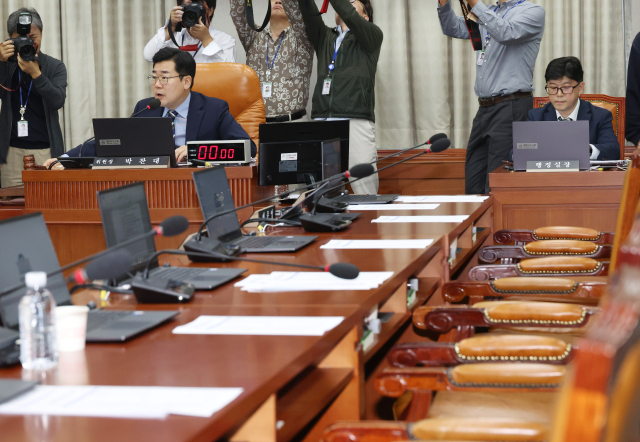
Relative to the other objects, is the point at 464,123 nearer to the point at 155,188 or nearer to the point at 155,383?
the point at 155,188

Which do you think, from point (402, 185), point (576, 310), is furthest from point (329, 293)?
point (402, 185)

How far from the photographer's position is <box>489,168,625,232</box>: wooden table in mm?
2994

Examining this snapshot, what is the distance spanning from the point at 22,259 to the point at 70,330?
0.60 feet

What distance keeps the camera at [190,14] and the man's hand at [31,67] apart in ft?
3.02

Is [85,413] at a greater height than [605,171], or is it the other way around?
[605,171]

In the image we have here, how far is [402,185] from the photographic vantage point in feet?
16.5

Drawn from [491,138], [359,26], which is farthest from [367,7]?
[491,138]

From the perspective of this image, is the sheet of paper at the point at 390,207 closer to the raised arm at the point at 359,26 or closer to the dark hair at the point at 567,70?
the dark hair at the point at 567,70

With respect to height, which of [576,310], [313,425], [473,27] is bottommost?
[313,425]

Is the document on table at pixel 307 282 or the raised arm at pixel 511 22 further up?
the raised arm at pixel 511 22

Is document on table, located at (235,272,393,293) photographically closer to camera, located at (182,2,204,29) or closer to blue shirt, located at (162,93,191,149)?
blue shirt, located at (162,93,191,149)

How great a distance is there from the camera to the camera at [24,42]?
4.21 meters

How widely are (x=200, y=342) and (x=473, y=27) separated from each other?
3334mm

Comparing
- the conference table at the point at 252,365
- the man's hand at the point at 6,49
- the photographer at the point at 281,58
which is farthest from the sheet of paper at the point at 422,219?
the man's hand at the point at 6,49
